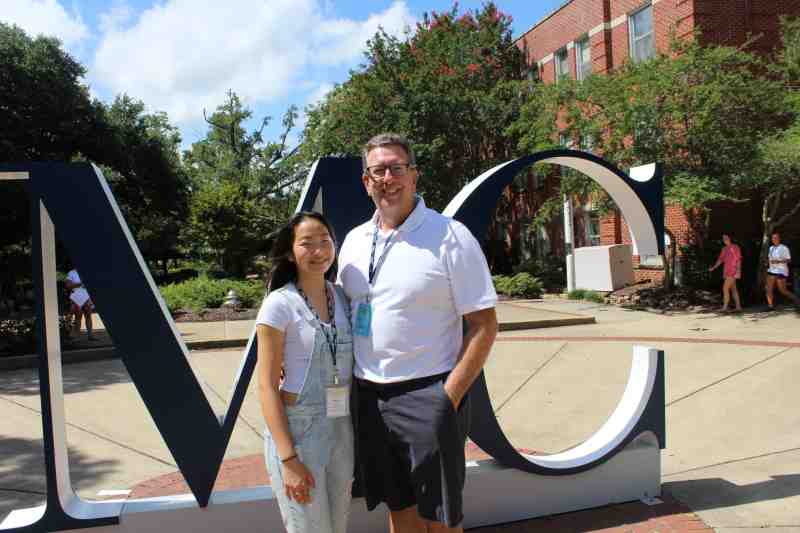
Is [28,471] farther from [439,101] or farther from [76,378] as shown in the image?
[439,101]

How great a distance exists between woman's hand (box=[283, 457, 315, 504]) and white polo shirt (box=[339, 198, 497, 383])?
0.38 meters

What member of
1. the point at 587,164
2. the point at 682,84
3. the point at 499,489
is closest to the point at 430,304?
the point at 499,489

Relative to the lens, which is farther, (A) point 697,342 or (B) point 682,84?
(B) point 682,84

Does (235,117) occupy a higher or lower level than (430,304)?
higher

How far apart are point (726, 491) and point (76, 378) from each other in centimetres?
684

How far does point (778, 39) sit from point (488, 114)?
7.77 m

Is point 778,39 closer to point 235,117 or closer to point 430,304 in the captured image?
point 430,304

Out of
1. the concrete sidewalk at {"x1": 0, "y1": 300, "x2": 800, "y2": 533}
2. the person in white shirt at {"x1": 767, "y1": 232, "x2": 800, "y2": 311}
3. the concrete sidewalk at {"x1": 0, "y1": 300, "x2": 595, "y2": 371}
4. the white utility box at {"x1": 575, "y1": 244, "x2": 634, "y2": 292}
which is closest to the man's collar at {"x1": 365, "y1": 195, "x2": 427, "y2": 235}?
the concrete sidewalk at {"x1": 0, "y1": 300, "x2": 800, "y2": 533}

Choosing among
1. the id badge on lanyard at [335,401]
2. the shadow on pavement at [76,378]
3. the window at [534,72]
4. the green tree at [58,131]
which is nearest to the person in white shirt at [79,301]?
the shadow on pavement at [76,378]

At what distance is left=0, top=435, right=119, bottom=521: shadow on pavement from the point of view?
391 centimetres

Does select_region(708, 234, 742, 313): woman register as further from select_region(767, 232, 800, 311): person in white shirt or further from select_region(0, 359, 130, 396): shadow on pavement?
select_region(0, 359, 130, 396): shadow on pavement

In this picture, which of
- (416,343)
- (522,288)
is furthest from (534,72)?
(416,343)

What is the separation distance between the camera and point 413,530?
2.39 meters

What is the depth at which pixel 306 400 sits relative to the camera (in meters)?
2.14
